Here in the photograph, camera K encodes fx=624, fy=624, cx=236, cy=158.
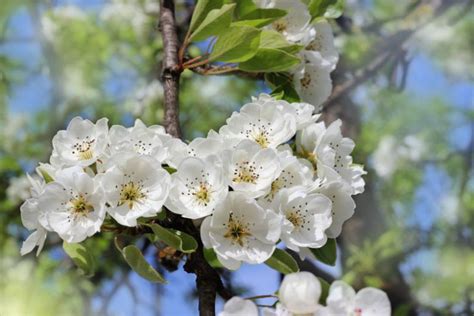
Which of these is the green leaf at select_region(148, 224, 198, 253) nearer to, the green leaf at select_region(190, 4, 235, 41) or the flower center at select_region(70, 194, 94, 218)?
the flower center at select_region(70, 194, 94, 218)

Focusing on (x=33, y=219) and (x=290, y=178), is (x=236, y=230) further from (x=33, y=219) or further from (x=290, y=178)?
(x=33, y=219)

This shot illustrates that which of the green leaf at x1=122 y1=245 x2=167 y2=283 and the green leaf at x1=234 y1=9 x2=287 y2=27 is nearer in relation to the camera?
the green leaf at x1=122 y1=245 x2=167 y2=283

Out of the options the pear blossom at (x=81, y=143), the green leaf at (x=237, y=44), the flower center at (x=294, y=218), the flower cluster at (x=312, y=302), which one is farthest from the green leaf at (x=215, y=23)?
the flower cluster at (x=312, y=302)

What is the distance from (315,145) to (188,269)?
0.76ft

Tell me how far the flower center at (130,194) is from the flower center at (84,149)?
0.08m

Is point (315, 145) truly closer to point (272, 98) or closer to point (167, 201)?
point (272, 98)

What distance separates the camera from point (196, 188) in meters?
0.71

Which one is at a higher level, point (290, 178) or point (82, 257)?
point (290, 178)

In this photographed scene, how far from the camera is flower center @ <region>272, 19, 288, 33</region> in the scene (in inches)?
39.0

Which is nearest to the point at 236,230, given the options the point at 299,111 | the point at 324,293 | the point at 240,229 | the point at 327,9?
the point at 240,229

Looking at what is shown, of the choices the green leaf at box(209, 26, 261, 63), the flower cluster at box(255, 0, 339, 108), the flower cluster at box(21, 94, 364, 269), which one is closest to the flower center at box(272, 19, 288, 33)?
the flower cluster at box(255, 0, 339, 108)

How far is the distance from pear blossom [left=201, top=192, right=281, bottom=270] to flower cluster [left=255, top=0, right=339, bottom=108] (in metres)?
0.34

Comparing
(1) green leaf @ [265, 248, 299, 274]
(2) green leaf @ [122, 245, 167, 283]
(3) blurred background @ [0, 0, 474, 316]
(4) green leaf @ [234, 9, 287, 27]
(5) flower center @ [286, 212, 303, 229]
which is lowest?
(3) blurred background @ [0, 0, 474, 316]

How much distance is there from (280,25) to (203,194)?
397mm
